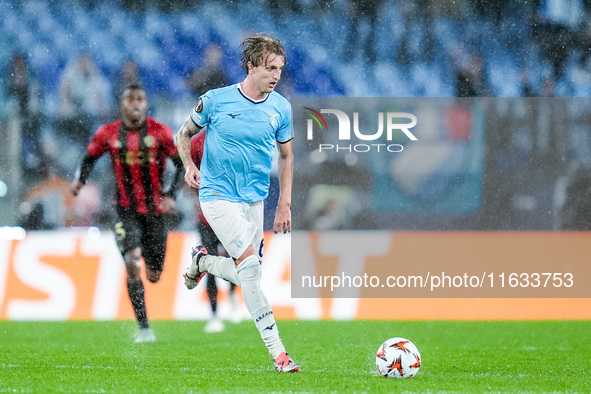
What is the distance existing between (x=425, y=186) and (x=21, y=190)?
3.53 m

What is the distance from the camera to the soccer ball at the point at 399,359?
14.7ft

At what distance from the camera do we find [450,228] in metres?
8.07

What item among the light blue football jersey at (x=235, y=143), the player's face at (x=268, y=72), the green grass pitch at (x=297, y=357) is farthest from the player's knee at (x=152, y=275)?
the player's face at (x=268, y=72)

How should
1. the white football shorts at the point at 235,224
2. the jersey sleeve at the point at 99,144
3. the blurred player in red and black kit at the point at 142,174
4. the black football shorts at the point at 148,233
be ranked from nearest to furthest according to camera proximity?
the white football shorts at the point at 235,224 < the black football shorts at the point at 148,233 < the blurred player in red and black kit at the point at 142,174 < the jersey sleeve at the point at 99,144

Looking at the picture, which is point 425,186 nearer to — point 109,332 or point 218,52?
point 218,52

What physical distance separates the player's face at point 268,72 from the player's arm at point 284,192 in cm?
39

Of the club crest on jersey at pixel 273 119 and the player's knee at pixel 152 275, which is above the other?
the club crest on jersey at pixel 273 119

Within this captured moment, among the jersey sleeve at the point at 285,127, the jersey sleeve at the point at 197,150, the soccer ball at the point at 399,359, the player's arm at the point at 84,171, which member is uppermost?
the jersey sleeve at the point at 285,127

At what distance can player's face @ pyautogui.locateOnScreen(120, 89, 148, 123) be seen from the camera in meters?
7.81

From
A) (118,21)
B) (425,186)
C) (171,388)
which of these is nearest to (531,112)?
(425,186)

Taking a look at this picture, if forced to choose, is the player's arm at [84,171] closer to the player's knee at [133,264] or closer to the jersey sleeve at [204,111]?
the player's knee at [133,264]

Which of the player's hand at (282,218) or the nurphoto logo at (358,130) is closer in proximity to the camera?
the player's hand at (282,218)

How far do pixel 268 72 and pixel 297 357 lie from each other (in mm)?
1832

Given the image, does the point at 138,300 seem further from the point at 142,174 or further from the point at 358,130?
the point at 358,130
